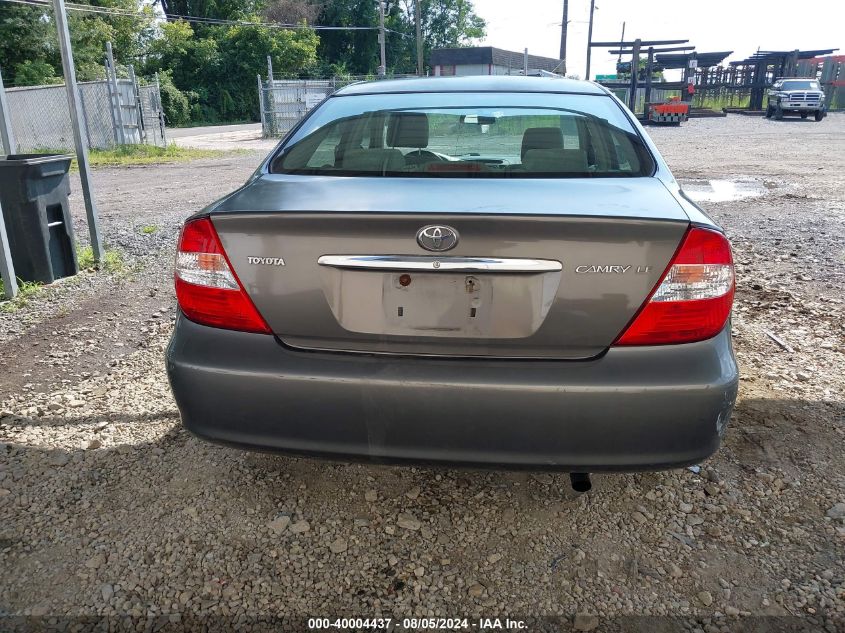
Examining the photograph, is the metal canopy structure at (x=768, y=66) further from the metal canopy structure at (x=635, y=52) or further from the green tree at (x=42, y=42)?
the green tree at (x=42, y=42)

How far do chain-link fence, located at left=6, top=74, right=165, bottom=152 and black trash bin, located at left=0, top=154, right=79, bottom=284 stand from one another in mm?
15531

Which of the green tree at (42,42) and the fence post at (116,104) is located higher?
the green tree at (42,42)

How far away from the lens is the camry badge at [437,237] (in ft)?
6.09

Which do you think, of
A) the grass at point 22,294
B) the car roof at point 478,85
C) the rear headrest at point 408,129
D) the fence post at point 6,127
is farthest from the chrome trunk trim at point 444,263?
the fence post at point 6,127

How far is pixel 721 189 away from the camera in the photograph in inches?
428

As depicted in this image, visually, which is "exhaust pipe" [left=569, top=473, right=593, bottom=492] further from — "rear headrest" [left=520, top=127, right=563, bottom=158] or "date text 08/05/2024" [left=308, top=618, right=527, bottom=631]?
"rear headrest" [left=520, top=127, right=563, bottom=158]

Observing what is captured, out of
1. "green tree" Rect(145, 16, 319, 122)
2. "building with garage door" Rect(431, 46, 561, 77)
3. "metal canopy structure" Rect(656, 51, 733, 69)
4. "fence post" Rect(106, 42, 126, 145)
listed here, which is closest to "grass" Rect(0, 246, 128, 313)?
"fence post" Rect(106, 42, 126, 145)

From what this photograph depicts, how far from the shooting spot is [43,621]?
199 centimetres

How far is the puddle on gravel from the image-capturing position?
10.0 m

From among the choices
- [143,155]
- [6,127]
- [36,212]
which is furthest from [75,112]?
[143,155]

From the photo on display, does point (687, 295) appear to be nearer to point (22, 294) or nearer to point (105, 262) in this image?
point (22, 294)

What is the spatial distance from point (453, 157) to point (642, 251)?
3.77ft

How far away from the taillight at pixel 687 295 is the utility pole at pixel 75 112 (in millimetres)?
5042

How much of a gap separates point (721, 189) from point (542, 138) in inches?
370
